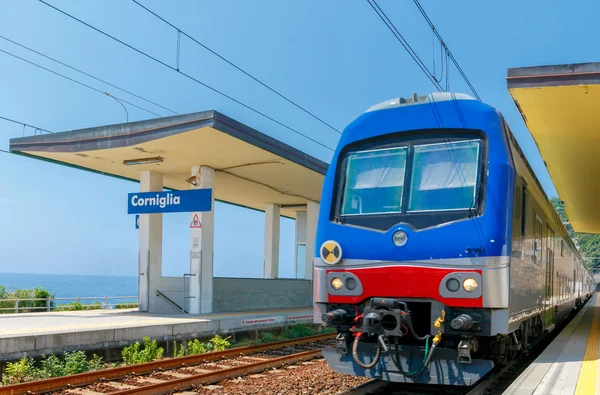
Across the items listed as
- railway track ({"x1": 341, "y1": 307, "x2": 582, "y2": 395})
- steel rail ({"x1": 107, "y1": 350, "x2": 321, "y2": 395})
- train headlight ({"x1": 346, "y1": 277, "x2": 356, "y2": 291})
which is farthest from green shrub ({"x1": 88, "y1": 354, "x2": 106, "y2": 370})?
train headlight ({"x1": 346, "y1": 277, "x2": 356, "y2": 291})

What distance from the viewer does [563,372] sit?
7141 millimetres

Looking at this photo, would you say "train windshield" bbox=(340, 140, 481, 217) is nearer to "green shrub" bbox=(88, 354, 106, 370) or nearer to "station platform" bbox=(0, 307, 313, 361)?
"green shrub" bbox=(88, 354, 106, 370)

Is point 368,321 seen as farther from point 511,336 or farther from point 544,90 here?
point 544,90

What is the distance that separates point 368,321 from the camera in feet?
22.2

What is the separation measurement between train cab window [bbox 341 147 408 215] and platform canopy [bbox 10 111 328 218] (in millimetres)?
6980

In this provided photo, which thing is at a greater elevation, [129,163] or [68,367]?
[129,163]

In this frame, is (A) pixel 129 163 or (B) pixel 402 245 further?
(A) pixel 129 163

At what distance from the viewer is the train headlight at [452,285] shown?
260 inches

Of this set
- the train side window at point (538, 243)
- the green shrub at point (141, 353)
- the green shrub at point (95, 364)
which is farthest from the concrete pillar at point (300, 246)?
the train side window at point (538, 243)

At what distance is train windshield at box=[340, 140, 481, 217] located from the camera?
23.2 ft

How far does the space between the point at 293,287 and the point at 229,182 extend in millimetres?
5495

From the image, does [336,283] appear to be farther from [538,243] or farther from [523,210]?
[538,243]

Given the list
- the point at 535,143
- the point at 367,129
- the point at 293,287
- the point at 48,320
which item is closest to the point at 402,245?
the point at 367,129

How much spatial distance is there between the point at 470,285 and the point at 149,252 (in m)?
13.3
